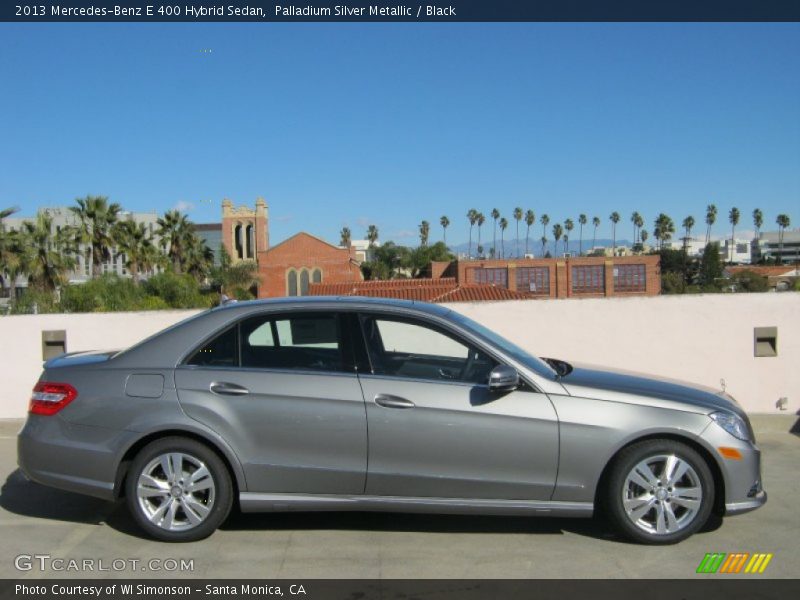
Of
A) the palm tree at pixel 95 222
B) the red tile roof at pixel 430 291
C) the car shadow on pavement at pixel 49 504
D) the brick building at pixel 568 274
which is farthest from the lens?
the brick building at pixel 568 274

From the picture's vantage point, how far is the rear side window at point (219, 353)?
16.7 feet

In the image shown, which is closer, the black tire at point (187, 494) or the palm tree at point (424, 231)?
the black tire at point (187, 494)

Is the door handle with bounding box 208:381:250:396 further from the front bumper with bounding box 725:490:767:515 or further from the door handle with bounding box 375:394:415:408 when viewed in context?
the front bumper with bounding box 725:490:767:515

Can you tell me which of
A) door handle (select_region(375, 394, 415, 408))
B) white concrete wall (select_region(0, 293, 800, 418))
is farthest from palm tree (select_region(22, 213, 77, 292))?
door handle (select_region(375, 394, 415, 408))

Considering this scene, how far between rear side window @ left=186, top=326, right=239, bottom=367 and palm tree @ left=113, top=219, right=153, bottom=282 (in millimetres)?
45864

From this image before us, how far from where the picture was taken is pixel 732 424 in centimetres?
495

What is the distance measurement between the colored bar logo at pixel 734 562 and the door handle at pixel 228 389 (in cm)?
293

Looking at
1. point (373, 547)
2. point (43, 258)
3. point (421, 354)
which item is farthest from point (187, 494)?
point (43, 258)

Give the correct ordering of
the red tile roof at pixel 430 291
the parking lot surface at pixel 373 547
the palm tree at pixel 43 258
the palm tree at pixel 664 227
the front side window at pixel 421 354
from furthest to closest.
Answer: the palm tree at pixel 664 227 → the palm tree at pixel 43 258 → the red tile roof at pixel 430 291 → the front side window at pixel 421 354 → the parking lot surface at pixel 373 547

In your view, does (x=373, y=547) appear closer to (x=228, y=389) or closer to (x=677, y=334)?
(x=228, y=389)

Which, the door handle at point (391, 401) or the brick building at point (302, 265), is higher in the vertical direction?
the brick building at point (302, 265)

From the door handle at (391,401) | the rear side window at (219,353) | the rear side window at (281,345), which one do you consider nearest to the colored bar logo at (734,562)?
the door handle at (391,401)

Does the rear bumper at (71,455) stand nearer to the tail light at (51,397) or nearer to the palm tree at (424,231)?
the tail light at (51,397)
